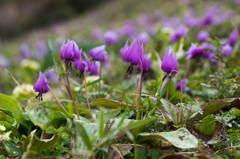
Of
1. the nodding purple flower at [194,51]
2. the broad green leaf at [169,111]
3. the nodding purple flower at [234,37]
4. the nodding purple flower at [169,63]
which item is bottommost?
the broad green leaf at [169,111]

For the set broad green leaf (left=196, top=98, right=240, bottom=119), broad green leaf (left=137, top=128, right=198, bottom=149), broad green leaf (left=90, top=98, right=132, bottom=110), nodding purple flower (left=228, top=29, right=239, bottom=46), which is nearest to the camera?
broad green leaf (left=137, top=128, right=198, bottom=149)

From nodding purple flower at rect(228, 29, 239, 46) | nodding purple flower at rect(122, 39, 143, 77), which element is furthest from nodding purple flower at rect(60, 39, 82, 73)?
nodding purple flower at rect(228, 29, 239, 46)

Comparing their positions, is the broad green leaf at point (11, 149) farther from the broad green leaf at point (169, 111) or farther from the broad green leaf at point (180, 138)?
the broad green leaf at point (169, 111)

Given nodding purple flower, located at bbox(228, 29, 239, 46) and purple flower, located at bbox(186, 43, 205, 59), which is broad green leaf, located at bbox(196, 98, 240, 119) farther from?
nodding purple flower, located at bbox(228, 29, 239, 46)

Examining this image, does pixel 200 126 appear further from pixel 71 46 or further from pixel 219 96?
pixel 71 46

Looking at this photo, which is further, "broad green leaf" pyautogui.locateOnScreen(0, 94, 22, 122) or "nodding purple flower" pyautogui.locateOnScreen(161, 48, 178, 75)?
"broad green leaf" pyautogui.locateOnScreen(0, 94, 22, 122)

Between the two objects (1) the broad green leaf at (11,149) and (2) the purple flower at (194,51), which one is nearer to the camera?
(1) the broad green leaf at (11,149)

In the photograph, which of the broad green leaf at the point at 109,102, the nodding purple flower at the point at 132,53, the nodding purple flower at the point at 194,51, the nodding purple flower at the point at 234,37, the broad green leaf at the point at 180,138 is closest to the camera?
the broad green leaf at the point at 180,138

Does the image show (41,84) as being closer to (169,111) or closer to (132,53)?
(132,53)

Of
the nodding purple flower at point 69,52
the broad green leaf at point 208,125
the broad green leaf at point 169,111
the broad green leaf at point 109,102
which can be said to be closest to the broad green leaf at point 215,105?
the broad green leaf at point 208,125
